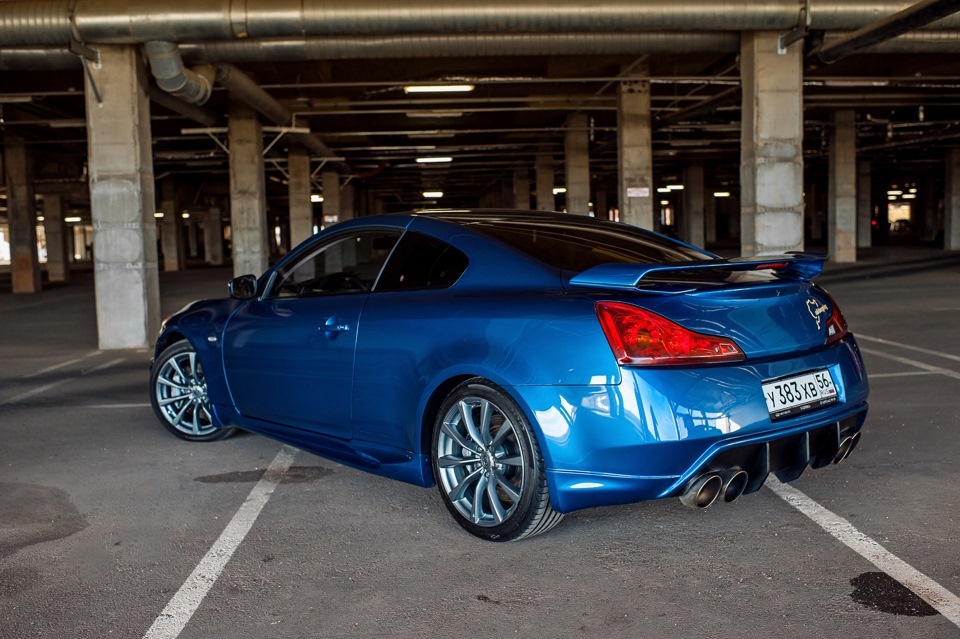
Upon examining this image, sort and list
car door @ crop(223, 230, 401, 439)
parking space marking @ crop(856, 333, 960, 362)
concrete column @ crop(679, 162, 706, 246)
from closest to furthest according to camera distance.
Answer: car door @ crop(223, 230, 401, 439)
parking space marking @ crop(856, 333, 960, 362)
concrete column @ crop(679, 162, 706, 246)

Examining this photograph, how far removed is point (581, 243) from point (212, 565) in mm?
2069

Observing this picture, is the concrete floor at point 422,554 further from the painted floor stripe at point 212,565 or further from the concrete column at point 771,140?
the concrete column at point 771,140

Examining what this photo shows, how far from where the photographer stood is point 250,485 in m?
4.77

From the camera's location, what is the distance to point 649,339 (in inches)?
132

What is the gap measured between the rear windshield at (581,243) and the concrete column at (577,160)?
2296cm

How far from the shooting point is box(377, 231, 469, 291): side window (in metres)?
4.07

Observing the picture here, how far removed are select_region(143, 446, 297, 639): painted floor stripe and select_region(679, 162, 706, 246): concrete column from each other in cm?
4204

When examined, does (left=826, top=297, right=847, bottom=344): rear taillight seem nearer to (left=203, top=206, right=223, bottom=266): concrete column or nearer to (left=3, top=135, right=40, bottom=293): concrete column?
(left=3, top=135, right=40, bottom=293): concrete column

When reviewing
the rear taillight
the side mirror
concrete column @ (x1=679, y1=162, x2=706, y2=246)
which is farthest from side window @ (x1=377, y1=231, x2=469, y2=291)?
concrete column @ (x1=679, y1=162, x2=706, y2=246)

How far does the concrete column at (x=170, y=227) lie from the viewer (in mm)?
41969

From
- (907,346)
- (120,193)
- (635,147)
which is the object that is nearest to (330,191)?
(635,147)

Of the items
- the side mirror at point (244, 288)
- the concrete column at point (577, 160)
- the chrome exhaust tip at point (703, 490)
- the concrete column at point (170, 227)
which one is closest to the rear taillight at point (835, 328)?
the chrome exhaust tip at point (703, 490)

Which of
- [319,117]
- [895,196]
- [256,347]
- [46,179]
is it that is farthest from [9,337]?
[895,196]

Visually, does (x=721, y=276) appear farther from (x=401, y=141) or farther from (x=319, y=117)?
(x=401, y=141)
